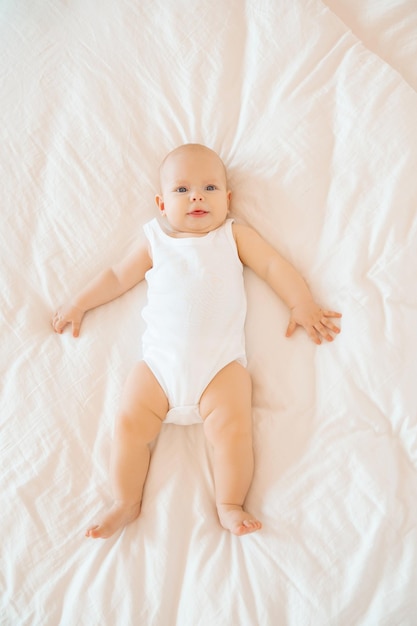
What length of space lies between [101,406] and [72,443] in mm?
93

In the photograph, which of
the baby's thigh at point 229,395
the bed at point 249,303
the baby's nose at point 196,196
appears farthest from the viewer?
the baby's nose at point 196,196

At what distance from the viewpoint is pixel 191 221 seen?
1.32m

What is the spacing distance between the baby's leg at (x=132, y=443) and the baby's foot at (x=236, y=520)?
0.16 m

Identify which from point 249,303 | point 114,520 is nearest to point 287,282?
point 249,303

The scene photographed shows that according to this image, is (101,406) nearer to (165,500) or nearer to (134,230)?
(165,500)

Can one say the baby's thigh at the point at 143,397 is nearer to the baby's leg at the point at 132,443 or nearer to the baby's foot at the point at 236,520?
the baby's leg at the point at 132,443

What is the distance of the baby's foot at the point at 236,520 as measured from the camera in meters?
1.05

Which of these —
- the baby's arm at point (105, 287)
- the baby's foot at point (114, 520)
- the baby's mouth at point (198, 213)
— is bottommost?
the baby's foot at point (114, 520)

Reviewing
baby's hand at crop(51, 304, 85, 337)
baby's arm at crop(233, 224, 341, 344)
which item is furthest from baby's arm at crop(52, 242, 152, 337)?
baby's arm at crop(233, 224, 341, 344)

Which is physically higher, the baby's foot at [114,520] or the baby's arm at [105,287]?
the baby's arm at [105,287]

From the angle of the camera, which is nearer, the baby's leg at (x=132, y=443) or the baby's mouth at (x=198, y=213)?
the baby's leg at (x=132, y=443)

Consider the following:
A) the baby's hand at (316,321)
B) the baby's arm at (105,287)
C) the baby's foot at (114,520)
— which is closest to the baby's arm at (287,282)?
the baby's hand at (316,321)

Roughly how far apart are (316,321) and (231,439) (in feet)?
0.95

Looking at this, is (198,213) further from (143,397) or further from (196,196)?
(143,397)
